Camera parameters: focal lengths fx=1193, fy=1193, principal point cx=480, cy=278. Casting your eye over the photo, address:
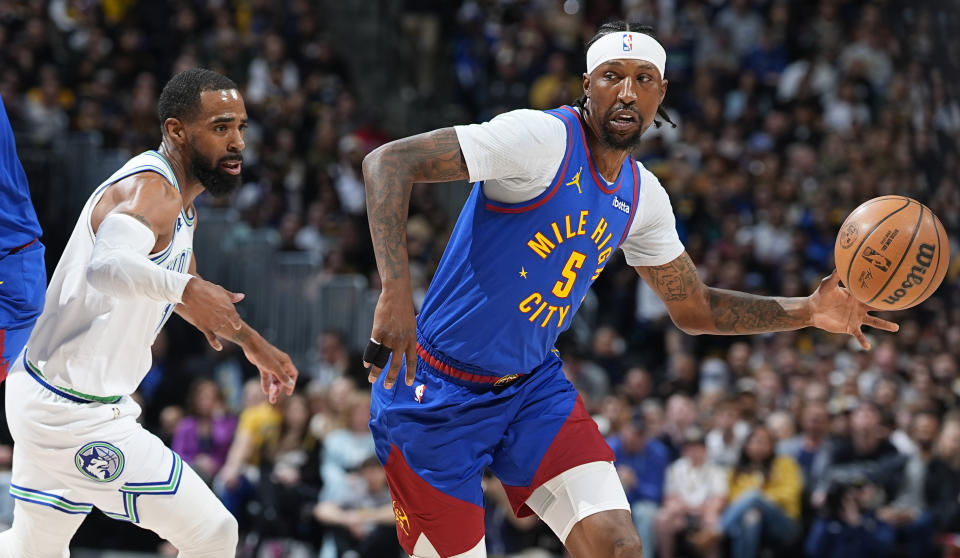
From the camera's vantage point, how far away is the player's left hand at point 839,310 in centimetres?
509

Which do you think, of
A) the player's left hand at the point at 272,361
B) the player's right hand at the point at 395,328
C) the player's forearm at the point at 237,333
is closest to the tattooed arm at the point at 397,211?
the player's right hand at the point at 395,328

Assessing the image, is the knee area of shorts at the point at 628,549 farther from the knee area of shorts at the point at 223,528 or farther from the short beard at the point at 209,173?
the short beard at the point at 209,173

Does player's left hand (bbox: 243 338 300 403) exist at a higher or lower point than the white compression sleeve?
lower

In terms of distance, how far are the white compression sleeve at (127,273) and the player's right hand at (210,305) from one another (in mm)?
47

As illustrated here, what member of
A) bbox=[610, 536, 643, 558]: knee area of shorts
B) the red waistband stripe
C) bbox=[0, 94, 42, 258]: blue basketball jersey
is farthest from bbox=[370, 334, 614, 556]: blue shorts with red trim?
bbox=[0, 94, 42, 258]: blue basketball jersey

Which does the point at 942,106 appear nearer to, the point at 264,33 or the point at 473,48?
the point at 473,48

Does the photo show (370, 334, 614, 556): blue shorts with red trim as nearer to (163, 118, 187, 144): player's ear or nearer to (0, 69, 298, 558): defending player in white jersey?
(0, 69, 298, 558): defending player in white jersey

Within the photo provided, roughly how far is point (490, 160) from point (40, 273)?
175 centimetres

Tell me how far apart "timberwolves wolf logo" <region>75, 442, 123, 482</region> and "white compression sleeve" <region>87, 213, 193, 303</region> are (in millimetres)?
756

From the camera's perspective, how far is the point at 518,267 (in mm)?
4590

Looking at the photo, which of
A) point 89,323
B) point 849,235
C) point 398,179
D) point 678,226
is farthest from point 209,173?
point 678,226

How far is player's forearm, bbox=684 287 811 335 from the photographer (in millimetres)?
5246

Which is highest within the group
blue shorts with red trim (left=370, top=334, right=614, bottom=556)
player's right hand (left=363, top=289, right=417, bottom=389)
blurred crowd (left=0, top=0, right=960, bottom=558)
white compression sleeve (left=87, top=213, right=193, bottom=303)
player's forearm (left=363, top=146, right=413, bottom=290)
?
player's forearm (left=363, top=146, right=413, bottom=290)

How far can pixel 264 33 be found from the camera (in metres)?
15.2
